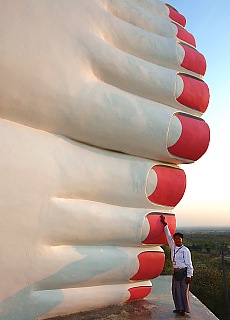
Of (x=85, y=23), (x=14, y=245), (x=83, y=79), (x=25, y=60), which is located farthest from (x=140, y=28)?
(x=14, y=245)

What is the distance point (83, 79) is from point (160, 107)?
88 centimetres

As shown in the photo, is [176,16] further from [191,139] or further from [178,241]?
[178,241]

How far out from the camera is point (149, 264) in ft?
11.5

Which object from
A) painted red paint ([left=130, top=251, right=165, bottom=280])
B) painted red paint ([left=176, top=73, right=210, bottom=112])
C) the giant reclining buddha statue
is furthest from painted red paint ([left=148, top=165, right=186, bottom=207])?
painted red paint ([left=176, top=73, right=210, bottom=112])

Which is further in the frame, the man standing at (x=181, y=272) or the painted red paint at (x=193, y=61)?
the painted red paint at (x=193, y=61)

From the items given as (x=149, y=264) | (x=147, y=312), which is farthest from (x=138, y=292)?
(x=149, y=264)

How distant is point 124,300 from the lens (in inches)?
141

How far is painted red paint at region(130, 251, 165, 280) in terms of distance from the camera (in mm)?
3441

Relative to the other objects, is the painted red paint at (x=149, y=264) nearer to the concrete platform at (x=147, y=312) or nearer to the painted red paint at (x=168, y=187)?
the concrete platform at (x=147, y=312)

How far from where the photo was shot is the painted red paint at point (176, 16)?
4.08m

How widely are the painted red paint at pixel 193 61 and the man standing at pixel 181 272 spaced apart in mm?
1814

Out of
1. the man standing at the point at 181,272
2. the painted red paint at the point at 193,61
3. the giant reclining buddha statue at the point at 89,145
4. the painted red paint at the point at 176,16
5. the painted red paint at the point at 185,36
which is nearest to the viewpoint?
the giant reclining buddha statue at the point at 89,145

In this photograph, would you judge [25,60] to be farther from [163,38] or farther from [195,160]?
[195,160]

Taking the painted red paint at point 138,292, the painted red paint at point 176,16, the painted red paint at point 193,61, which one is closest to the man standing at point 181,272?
the painted red paint at point 138,292
